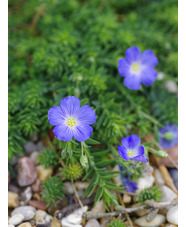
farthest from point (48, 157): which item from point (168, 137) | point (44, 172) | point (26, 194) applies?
point (168, 137)

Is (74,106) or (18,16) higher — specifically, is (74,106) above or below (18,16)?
below

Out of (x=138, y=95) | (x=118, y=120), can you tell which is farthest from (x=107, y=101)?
(x=138, y=95)

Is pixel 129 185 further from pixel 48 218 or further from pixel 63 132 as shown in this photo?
pixel 63 132

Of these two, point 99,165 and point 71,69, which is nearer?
point 99,165

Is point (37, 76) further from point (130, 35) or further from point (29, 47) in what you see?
point (130, 35)

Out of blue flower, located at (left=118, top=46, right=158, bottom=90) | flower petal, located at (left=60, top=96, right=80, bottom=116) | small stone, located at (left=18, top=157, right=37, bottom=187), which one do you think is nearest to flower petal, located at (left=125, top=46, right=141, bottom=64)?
blue flower, located at (left=118, top=46, right=158, bottom=90)
